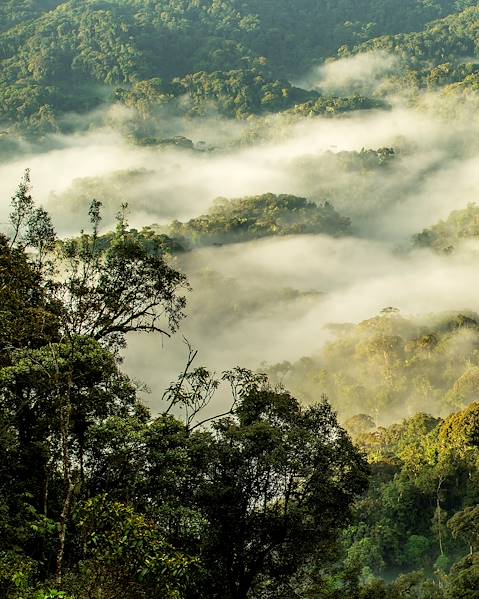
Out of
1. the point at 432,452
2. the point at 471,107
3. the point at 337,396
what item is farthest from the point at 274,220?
the point at 432,452

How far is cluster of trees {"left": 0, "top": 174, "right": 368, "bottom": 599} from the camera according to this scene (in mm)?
9586

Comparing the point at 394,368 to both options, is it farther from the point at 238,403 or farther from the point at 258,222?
the point at 238,403

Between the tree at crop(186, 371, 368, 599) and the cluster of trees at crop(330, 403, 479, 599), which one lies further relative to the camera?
the cluster of trees at crop(330, 403, 479, 599)

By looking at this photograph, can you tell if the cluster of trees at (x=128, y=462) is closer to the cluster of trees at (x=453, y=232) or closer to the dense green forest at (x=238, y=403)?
the dense green forest at (x=238, y=403)

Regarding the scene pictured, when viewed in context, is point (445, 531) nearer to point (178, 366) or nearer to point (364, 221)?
point (178, 366)

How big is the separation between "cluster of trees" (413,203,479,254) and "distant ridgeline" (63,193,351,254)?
2209 cm

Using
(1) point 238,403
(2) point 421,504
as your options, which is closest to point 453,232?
(2) point 421,504

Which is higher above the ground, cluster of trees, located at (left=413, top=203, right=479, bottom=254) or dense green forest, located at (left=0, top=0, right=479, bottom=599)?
cluster of trees, located at (left=413, top=203, right=479, bottom=254)

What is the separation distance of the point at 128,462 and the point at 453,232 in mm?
140868

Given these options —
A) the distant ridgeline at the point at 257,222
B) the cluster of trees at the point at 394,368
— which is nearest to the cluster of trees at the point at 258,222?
the distant ridgeline at the point at 257,222

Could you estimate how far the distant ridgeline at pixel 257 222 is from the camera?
466ft

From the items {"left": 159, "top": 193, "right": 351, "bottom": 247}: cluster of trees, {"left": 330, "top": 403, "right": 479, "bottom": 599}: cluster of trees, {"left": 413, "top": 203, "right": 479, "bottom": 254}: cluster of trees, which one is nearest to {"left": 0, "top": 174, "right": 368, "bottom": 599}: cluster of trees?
{"left": 330, "top": 403, "right": 479, "bottom": 599}: cluster of trees

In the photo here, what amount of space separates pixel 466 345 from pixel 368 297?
207 feet

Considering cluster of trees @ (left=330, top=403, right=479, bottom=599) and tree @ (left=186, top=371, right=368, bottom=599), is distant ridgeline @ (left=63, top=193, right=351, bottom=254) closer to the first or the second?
cluster of trees @ (left=330, top=403, right=479, bottom=599)
